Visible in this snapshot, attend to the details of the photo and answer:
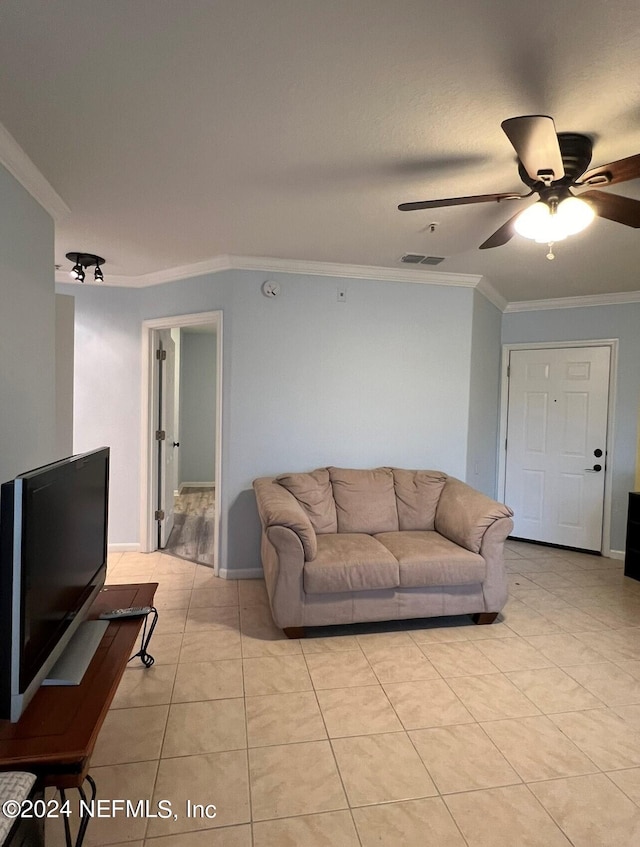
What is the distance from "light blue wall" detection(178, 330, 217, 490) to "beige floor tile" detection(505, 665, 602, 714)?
5.79 metres

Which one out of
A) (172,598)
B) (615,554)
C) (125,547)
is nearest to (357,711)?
(172,598)

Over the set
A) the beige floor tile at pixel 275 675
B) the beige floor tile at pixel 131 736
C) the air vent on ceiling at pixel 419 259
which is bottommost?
the beige floor tile at pixel 131 736

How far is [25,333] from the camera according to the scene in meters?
2.29

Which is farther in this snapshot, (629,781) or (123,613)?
(123,613)

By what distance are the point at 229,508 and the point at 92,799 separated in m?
2.18

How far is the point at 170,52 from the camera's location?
1473mm

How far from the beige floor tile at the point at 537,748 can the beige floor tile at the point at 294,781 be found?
72 centimetres

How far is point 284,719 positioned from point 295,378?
7.73 feet

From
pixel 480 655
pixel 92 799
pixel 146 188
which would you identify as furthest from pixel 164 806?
pixel 146 188

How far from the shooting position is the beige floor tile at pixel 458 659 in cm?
257

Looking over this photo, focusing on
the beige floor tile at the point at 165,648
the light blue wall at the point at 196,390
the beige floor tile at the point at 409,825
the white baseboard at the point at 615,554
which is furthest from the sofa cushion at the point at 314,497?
the light blue wall at the point at 196,390

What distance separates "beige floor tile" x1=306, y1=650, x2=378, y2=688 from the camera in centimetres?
244

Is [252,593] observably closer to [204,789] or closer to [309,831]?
[204,789]

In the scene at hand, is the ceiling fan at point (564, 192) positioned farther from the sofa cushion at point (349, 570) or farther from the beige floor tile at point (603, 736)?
the beige floor tile at point (603, 736)
